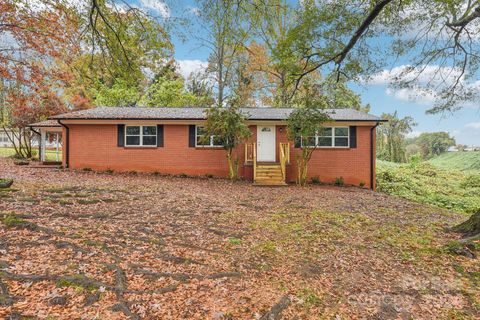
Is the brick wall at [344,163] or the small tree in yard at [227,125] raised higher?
the small tree in yard at [227,125]

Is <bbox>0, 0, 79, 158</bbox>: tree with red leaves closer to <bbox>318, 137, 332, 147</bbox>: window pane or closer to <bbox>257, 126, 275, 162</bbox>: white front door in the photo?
<bbox>257, 126, 275, 162</bbox>: white front door

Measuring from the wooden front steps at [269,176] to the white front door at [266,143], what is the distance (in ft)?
2.88

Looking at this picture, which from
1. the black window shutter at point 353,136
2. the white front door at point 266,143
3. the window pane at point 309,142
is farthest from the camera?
the white front door at point 266,143

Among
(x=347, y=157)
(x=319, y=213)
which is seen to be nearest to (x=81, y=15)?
(x=319, y=213)

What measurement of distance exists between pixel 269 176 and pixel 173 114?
5805 mm

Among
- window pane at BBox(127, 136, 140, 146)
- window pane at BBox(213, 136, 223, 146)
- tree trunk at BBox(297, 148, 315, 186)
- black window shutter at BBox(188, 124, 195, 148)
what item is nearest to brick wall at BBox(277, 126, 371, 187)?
tree trunk at BBox(297, 148, 315, 186)

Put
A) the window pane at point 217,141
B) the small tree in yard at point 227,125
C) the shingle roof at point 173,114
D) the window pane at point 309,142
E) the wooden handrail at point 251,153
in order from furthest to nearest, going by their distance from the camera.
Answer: the shingle roof at point 173,114, the wooden handrail at point 251,153, the window pane at point 217,141, the window pane at point 309,142, the small tree in yard at point 227,125

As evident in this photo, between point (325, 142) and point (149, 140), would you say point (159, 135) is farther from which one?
point (325, 142)

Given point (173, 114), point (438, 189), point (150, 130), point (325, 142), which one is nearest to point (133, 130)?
point (150, 130)

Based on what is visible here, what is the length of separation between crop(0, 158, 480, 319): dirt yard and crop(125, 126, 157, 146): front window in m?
6.93

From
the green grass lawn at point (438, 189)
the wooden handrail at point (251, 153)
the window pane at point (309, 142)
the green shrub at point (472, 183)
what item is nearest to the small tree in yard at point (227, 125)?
the wooden handrail at point (251, 153)

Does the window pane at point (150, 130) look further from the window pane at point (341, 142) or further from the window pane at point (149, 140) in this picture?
the window pane at point (341, 142)

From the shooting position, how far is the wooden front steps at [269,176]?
1184 centimetres

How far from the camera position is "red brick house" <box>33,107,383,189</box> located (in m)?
13.2
